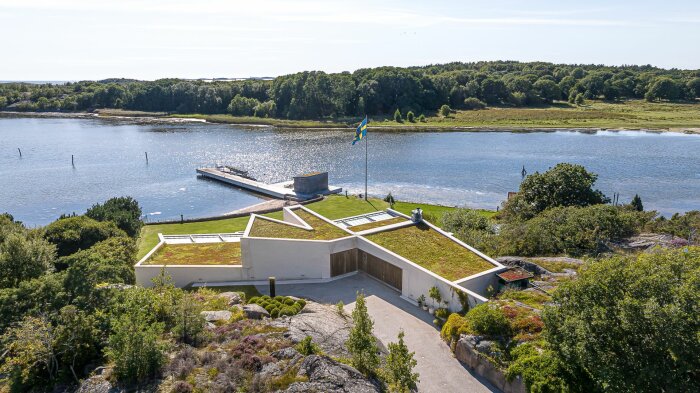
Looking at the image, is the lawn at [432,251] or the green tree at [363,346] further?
the lawn at [432,251]

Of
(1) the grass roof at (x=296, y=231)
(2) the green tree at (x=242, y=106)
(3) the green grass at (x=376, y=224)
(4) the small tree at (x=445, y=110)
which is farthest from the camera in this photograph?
(2) the green tree at (x=242, y=106)

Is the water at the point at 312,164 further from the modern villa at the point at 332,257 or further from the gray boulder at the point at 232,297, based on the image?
the gray boulder at the point at 232,297

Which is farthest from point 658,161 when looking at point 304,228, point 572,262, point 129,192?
point 129,192

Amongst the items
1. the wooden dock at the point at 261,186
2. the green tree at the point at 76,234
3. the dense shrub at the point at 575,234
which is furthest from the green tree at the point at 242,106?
the dense shrub at the point at 575,234

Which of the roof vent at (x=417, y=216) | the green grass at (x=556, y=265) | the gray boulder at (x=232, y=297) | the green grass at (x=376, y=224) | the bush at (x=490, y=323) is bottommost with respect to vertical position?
the gray boulder at (x=232, y=297)

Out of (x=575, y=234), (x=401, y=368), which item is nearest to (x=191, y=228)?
(x=575, y=234)

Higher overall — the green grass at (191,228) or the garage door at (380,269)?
the garage door at (380,269)

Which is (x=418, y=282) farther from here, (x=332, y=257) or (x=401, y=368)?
(x=401, y=368)

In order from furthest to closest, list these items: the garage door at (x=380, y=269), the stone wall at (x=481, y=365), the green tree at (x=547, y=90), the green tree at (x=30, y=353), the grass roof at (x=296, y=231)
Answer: the green tree at (x=547, y=90) < the grass roof at (x=296, y=231) < the garage door at (x=380, y=269) < the stone wall at (x=481, y=365) < the green tree at (x=30, y=353)
